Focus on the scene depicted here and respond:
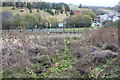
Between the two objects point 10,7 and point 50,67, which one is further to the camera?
point 10,7

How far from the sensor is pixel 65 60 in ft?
11.6

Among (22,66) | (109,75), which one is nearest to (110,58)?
(109,75)

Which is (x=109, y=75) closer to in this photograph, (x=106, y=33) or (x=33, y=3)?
(x=106, y=33)

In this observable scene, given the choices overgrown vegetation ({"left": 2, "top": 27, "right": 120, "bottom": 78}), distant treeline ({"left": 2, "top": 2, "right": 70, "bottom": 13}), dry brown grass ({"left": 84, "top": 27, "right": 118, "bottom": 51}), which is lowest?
overgrown vegetation ({"left": 2, "top": 27, "right": 120, "bottom": 78})

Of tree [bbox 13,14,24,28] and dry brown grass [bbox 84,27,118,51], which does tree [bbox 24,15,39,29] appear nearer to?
tree [bbox 13,14,24,28]

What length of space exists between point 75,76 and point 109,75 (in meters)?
0.62

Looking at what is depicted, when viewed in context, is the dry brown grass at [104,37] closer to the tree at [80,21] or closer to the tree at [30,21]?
the tree at [80,21]

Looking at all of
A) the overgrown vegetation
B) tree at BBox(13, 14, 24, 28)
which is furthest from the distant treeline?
the overgrown vegetation

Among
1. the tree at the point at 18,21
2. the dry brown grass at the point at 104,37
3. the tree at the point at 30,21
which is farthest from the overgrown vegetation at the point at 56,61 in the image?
the tree at the point at 30,21

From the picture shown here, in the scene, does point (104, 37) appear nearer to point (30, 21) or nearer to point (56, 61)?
point (56, 61)

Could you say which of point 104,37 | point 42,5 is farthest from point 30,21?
point 104,37

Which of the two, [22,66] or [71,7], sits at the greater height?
[71,7]

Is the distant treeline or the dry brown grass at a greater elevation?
the distant treeline

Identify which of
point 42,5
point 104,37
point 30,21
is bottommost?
point 104,37
